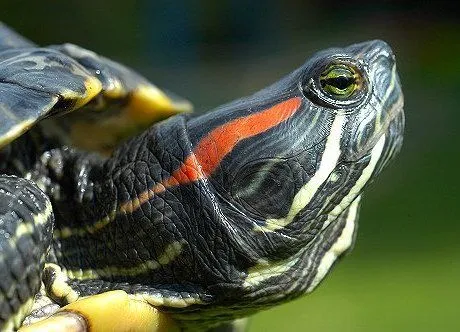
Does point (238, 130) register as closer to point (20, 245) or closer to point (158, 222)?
point (158, 222)

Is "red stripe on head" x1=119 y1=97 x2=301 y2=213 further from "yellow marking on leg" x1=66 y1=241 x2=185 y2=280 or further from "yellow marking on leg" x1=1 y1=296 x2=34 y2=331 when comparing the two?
"yellow marking on leg" x1=1 y1=296 x2=34 y2=331

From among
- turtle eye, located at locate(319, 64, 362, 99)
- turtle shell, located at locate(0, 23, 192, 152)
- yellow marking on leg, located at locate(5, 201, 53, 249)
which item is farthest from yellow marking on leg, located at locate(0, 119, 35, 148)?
turtle eye, located at locate(319, 64, 362, 99)

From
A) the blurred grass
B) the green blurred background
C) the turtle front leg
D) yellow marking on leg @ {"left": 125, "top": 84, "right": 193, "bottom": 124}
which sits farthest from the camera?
the green blurred background

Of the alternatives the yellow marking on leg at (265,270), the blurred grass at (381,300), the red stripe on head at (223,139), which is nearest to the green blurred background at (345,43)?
the blurred grass at (381,300)

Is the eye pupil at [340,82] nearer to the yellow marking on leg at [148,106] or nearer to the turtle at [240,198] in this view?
the turtle at [240,198]

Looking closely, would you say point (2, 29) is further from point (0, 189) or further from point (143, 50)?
point (143, 50)

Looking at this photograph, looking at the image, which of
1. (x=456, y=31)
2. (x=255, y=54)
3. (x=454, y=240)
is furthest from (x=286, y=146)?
(x=456, y=31)

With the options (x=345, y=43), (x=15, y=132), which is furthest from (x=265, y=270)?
(x=345, y=43)
